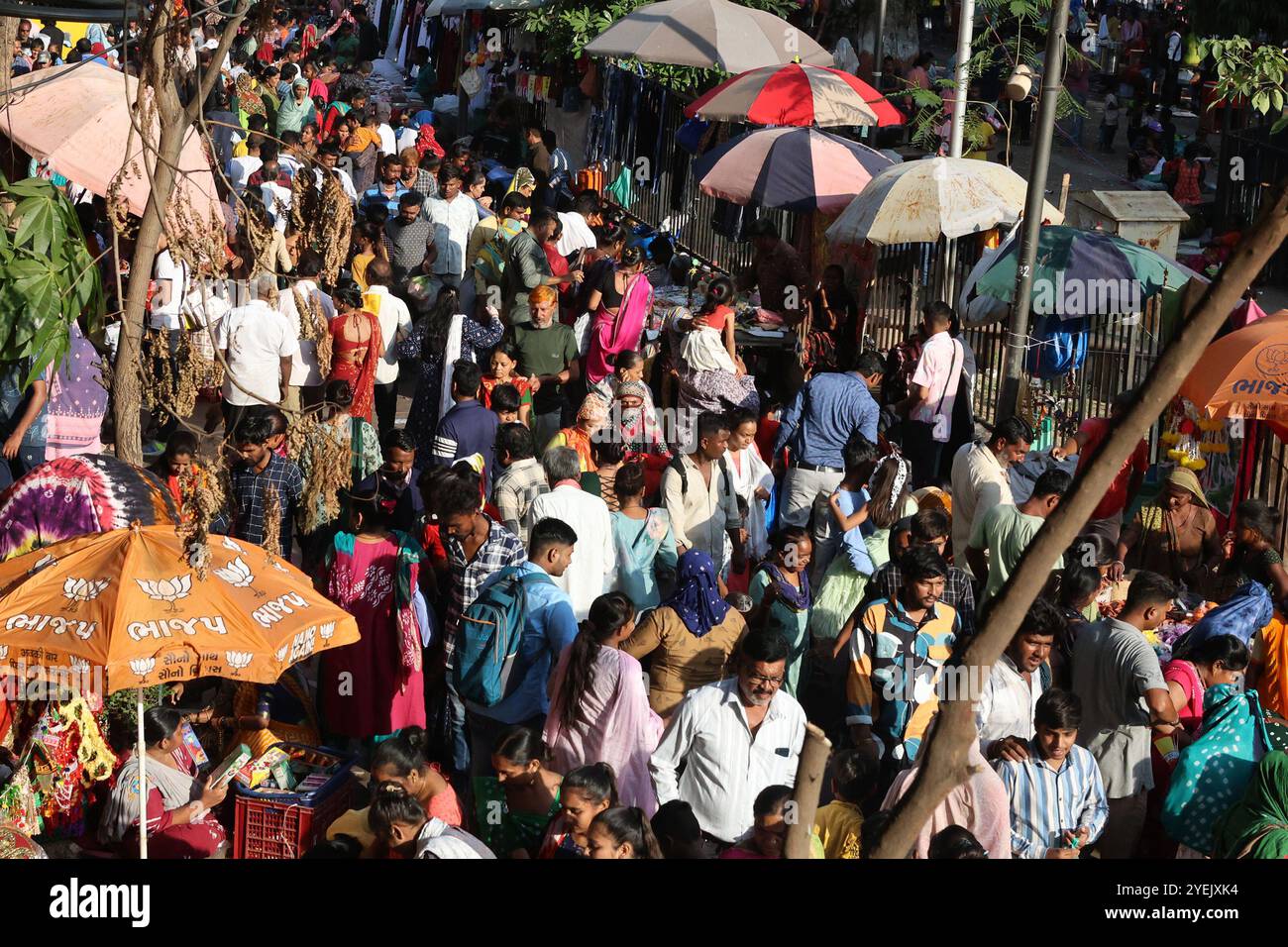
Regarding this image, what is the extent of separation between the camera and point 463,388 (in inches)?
370

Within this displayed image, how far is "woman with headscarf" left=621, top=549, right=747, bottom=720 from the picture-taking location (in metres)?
7.05

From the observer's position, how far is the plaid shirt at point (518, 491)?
28.1 ft

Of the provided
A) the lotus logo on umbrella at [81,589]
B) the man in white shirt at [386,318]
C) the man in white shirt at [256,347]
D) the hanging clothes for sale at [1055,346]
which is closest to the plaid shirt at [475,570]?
the lotus logo on umbrella at [81,589]

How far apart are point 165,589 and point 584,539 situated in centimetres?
242

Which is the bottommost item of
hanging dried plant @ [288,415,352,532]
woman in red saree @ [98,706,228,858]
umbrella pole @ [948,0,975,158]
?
woman in red saree @ [98,706,228,858]

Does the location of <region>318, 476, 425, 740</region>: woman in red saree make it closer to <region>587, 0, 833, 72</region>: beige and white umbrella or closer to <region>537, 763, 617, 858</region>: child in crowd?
<region>537, 763, 617, 858</region>: child in crowd

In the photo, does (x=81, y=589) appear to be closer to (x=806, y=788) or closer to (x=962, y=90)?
(x=806, y=788)

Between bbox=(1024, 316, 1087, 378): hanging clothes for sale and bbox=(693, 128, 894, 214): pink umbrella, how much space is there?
2.26m

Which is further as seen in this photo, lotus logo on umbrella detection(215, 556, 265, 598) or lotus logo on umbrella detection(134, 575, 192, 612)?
lotus logo on umbrella detection(215, 556, 265, 598)

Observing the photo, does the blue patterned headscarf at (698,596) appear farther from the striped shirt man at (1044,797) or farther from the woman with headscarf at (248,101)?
the woman with headscarf at (248,101)

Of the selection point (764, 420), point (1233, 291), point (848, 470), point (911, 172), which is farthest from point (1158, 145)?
point (1233, 291)

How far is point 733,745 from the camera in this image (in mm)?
6332

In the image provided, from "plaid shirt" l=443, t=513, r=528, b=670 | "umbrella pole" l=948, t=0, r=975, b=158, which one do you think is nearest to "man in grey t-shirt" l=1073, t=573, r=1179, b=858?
"plaid shirt" l=443, t=513, r=528, b=670

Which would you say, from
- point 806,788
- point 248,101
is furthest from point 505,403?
point 248,101
